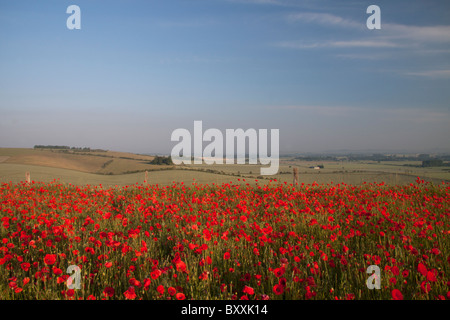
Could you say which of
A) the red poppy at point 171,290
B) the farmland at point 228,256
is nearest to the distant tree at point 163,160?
the farmland at point 228,256

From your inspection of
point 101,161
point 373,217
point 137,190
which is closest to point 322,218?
point 373,217

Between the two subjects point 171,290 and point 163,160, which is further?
point 163,160

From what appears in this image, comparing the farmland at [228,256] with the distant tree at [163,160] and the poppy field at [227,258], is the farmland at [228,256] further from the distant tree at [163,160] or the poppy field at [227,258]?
the distant tree at [163,160]

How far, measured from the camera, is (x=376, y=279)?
9.56 ft

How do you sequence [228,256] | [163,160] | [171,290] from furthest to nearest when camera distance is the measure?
[163,160] → [228,256] → [171,290]

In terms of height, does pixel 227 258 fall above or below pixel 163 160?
below

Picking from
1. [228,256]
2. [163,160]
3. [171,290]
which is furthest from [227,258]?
[163,160]

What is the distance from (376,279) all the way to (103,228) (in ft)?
15.3

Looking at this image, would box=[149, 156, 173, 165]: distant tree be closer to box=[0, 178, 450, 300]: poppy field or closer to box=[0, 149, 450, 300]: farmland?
box=[0, 149, 450, 300]: farmland

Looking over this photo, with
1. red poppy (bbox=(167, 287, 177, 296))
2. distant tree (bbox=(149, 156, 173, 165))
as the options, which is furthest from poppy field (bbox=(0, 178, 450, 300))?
distant tree (bbox=(149, 156, 173, 165))

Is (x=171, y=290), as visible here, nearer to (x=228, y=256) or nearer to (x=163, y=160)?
(x=228, y=256)

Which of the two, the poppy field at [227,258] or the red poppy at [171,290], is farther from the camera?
the poppy field at [227,258]

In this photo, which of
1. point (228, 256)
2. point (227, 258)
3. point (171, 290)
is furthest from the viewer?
point (227, 258)

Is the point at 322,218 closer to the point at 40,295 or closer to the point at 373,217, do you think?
the point at 373,217
